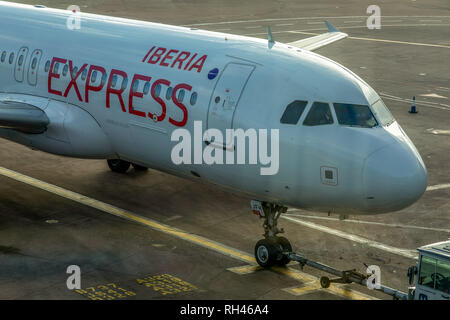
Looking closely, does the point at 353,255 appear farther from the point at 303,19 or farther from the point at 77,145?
the point at 303,19

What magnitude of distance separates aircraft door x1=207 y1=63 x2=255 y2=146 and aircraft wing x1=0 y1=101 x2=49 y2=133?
6.51m

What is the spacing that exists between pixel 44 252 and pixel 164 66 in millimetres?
6539

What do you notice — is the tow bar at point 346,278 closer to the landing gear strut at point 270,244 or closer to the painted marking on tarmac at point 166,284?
the landing gear strut at point 270,244

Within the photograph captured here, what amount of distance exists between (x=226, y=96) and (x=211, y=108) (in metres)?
0.55

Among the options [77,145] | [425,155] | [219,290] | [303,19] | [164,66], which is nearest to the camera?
[219,290]

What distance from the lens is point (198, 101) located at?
23.6 m

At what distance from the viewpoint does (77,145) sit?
26703 millimetres

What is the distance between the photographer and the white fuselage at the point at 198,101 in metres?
21.2

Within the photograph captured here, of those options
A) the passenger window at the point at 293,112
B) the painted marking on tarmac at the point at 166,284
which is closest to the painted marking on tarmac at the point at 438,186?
the passenger window at the point at 293,112

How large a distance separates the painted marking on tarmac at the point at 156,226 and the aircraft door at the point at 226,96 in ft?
13.1

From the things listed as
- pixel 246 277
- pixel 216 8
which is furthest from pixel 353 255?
pixel 216 8

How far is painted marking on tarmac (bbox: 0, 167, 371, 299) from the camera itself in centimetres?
2364

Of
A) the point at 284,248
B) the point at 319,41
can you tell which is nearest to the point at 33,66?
the point at 284,248

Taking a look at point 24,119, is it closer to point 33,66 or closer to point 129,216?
point 33,66
